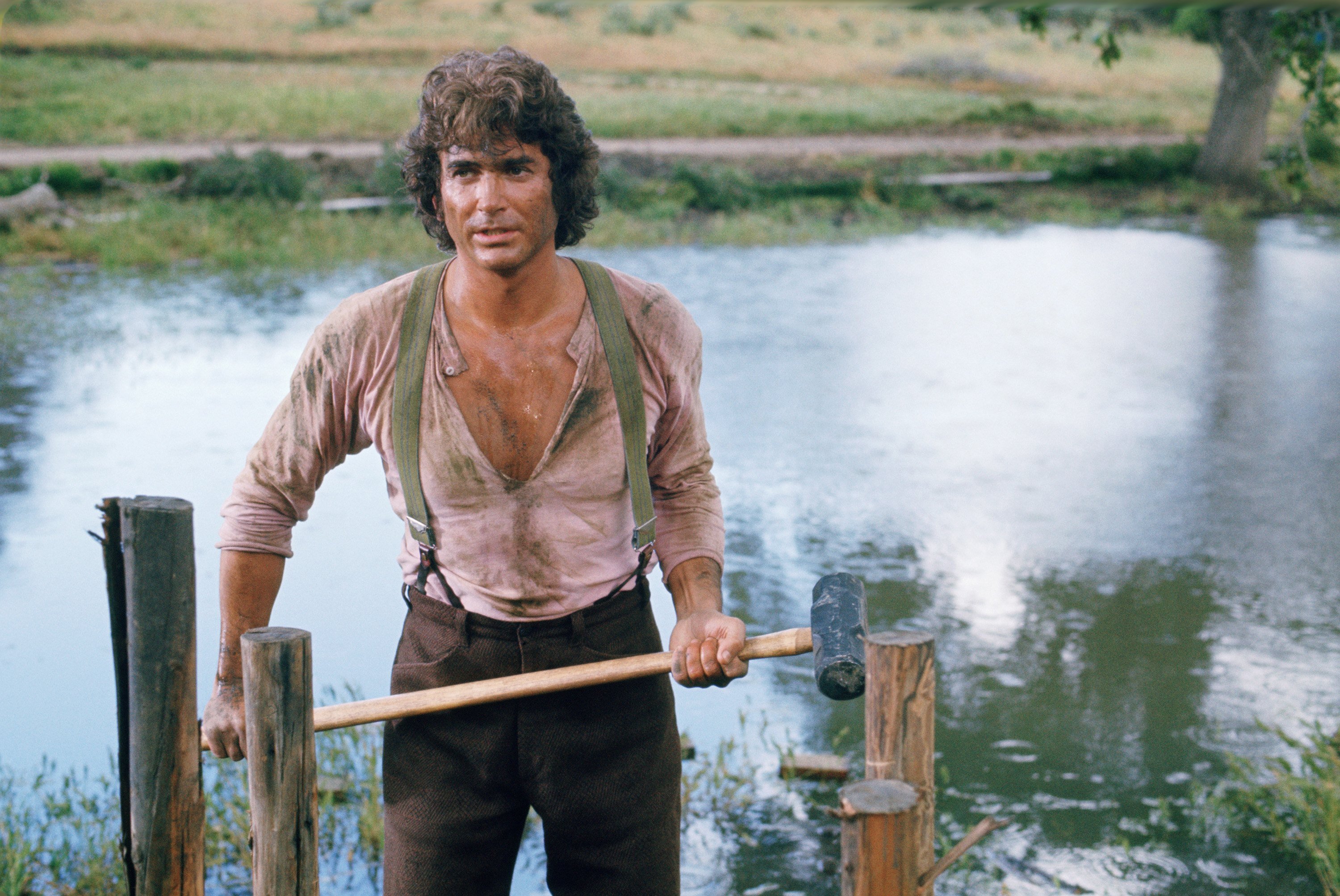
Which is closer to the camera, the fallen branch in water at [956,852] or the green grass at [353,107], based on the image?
the fallen branch in water at [956,852]

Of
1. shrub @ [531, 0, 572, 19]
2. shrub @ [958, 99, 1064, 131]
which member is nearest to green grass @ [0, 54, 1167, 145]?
shrub @ [958, 99, 1064, 131]

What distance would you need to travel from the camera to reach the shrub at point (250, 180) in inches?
591

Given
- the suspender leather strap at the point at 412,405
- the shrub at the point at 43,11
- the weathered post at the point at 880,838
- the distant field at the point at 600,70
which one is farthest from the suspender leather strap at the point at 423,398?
the shrub at the point at 43,11

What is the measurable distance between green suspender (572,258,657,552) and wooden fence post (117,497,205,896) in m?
0.73

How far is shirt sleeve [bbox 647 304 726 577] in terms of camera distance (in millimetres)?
2445

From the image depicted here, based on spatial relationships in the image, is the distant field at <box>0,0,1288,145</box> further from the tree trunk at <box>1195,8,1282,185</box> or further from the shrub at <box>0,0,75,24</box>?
the tree trunk at <box>1195,8,1282,185</box>

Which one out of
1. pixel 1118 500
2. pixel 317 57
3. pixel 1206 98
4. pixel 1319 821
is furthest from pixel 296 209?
pixel 1206 98

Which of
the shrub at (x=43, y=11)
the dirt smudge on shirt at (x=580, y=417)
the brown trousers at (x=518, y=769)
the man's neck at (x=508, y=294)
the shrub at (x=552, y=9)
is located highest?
the shrub at (x=552, y=9)

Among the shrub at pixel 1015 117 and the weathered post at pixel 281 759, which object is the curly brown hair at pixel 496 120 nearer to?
the weathered post at pixel 281 759

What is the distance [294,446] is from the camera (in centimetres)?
228

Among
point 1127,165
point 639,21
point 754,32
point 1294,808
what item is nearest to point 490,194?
point 1294,808

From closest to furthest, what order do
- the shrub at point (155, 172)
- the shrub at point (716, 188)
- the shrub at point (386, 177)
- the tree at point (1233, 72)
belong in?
the tree at point (1233, 72) < the shrub at point (386, 177) < the shrub at point (155, 172) < the shrub at point (716, 188)

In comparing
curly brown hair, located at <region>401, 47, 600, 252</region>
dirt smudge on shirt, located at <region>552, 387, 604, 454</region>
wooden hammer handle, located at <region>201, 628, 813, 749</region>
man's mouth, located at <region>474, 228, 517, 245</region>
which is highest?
curly brown hair, located at <region>401, 47, 600, 252</region>

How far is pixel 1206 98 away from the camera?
105 ft
